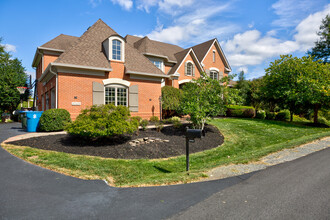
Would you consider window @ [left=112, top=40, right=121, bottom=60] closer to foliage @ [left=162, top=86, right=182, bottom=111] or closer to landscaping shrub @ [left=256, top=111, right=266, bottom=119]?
foliage @ [left=162, top=86, right=182, bottom=111]

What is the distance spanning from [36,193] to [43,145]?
4754 millimetres

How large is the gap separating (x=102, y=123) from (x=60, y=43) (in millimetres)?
14016

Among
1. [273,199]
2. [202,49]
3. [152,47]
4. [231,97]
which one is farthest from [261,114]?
[273,199]

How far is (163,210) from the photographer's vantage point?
316 cm

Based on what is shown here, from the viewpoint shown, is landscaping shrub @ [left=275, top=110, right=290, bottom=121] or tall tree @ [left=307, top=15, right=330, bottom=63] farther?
tall tree @ [left=307, top=15, right=330, bottom=63]

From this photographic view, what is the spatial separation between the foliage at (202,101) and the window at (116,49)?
6.30m

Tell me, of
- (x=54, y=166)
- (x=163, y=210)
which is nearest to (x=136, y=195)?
(x=163, y=210)

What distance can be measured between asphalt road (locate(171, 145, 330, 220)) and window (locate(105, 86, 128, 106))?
11488mm

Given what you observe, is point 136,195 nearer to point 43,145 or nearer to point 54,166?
point 54,166

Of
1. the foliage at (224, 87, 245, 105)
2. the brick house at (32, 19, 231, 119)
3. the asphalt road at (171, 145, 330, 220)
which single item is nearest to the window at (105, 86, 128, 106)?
the brick house at (32, 19, 231, 119)

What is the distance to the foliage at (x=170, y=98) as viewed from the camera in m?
17.0

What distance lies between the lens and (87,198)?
3613mm

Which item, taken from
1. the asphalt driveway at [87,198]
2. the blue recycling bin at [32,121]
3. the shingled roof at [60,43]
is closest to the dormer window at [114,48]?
the shingled roof at [60,43]

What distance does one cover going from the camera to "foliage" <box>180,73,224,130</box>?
33.7ft
